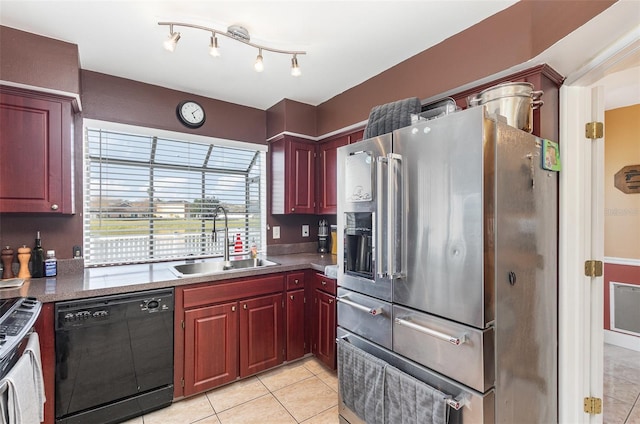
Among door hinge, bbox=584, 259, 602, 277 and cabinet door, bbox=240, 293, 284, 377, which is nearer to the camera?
door hinge, bbox=584, 259, 602, 277

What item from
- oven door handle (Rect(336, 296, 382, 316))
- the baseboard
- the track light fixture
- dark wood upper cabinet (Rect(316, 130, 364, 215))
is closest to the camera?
oven door handle (Rect(336, 296, 382, 316))

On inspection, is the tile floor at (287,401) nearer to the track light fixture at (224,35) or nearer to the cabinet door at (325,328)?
the cabinet door at (325,328)

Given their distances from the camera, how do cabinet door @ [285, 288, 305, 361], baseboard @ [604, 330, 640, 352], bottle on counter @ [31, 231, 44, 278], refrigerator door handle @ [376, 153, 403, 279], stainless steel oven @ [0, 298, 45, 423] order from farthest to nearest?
baseboard @ [604, 330, 640, 352] → cabinet door @ [285, 288, 305, 361] → bottle on counter @ [31, 231, 44, 278] → refrigerator door handle @ [376, 153, 403, 279] → stainless steel oven @ [0, 298, 45, 423]

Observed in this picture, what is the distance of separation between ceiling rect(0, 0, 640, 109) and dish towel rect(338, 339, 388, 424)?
6.16ft

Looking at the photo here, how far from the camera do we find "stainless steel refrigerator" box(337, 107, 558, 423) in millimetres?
1245

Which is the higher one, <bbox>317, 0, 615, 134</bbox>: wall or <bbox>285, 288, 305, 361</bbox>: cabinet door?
<bbox>317, 0, 615, 134</bbox>: wall

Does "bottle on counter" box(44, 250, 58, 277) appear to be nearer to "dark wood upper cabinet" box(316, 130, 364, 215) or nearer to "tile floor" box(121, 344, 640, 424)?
"tile floor" box(121, 344, 640, 424)

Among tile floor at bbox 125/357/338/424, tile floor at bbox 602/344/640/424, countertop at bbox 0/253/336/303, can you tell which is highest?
countertop at bbox 0/253/336/303

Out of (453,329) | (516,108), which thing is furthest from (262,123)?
(453,329)

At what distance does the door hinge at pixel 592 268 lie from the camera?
168 cm

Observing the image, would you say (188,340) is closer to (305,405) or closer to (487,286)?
(305,405)

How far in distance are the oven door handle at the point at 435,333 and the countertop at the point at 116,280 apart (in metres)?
1.18

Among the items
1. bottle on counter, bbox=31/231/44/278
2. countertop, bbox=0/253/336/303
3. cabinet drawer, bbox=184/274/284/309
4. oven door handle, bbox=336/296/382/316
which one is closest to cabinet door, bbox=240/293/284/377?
cabinet drawer, bbox=184/274/284/309

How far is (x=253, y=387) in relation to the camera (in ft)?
7.89
